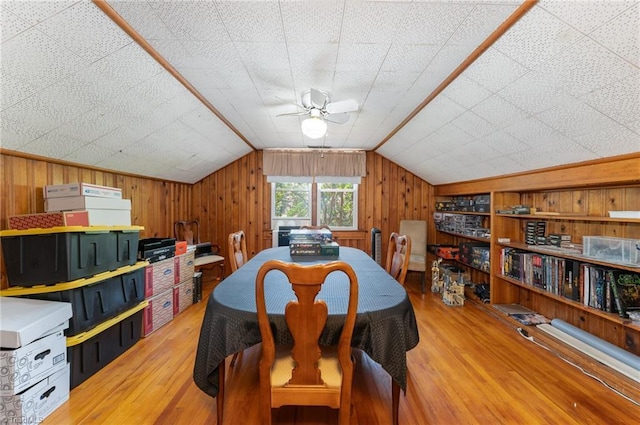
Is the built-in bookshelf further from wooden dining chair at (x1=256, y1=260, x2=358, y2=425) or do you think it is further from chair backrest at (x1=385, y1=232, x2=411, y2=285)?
wooden dining chair at (x1=256, y1=260, x2=358, y2=425)

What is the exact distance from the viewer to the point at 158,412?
5.45ft

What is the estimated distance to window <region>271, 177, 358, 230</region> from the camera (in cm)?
491

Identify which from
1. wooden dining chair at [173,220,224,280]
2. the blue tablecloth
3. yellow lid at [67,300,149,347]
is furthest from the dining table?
wooden dining chair at [173,220,224,280]

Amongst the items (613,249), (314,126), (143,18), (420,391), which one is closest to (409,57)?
(314,126)

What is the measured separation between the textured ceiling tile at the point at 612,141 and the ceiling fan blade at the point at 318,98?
1.83 metres

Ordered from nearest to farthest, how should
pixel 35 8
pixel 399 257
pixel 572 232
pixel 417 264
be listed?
pixel 35 8 < pixel 399 257 < pixel 572 232 < pixel 417 264

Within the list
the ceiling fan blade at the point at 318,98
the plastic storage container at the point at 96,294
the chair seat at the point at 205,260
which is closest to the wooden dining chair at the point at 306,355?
the ceiling fan blade at the point at 318,98

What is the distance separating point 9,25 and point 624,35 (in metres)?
2.83

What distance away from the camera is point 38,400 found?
5.16ft

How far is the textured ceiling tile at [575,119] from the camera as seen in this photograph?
1749mm

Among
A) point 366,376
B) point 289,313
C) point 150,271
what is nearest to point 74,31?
point 289,313

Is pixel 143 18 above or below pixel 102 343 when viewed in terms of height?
above

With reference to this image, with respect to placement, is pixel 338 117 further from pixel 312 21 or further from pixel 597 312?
pixel 597 312

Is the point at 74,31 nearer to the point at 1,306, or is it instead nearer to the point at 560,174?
the point at 1,306
